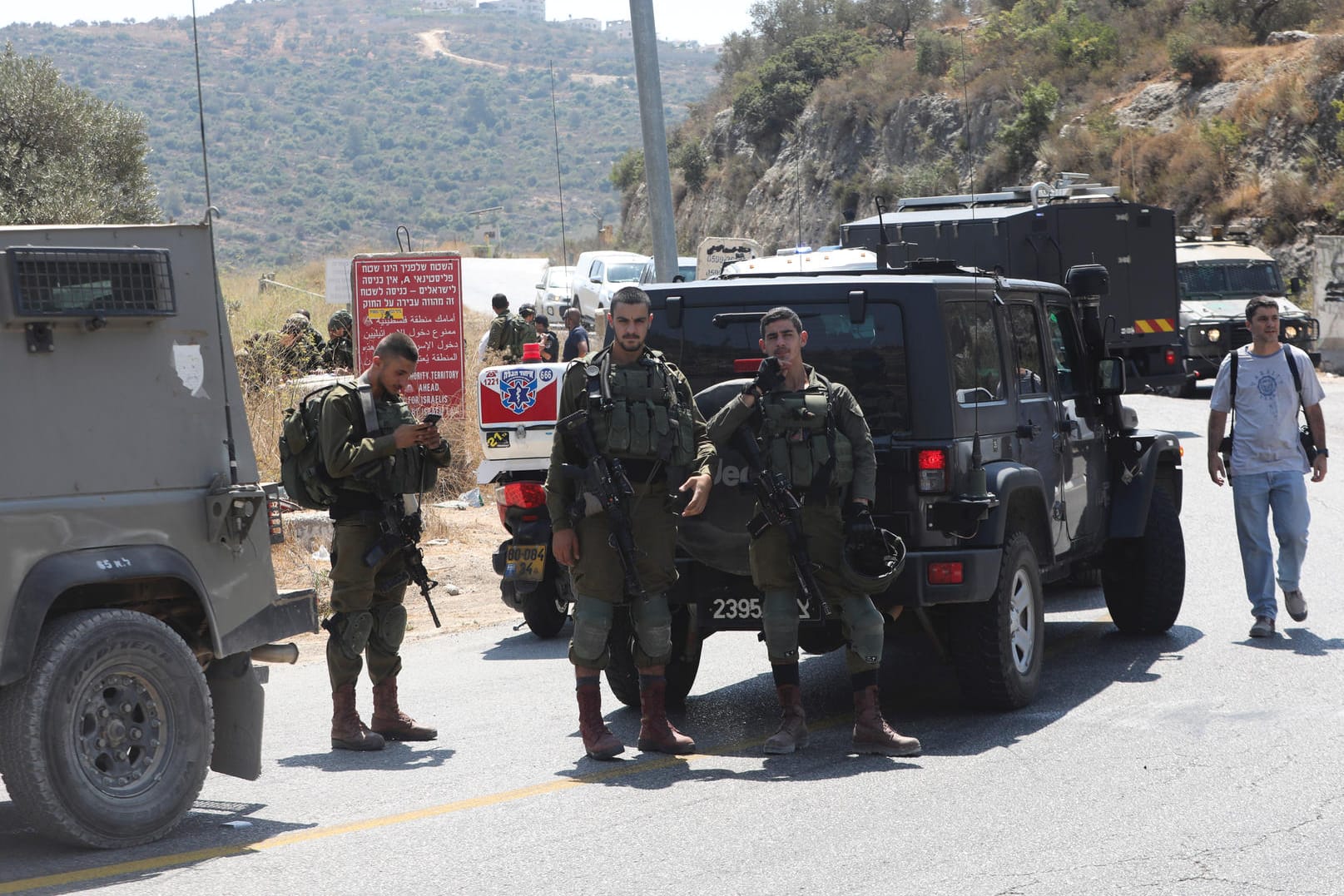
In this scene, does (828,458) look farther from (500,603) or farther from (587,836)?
(500,603)

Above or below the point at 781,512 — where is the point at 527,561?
below

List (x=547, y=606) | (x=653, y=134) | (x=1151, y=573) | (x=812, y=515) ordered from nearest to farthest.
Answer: (x=812, y=515) < (x=1151, y=573) < (x=547, y=606) < (x=653, y=134)

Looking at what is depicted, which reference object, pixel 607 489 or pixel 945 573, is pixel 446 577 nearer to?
pixel 607 489

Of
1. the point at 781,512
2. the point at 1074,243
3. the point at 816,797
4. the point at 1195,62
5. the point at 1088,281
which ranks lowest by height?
the point at 816,797

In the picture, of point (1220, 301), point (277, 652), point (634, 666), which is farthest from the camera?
point (1220, 301)

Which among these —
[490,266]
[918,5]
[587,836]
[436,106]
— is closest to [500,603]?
[587,836]

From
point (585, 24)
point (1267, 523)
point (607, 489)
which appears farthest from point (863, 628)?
point (585, 24)

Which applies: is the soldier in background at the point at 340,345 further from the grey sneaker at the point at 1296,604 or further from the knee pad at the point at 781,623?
the knee pad at the point at 781,623

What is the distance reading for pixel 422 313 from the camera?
16344mm

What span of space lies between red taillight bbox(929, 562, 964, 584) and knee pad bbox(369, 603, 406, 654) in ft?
7.85

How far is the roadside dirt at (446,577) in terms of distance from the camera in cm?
1095

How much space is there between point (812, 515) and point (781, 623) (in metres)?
0.48

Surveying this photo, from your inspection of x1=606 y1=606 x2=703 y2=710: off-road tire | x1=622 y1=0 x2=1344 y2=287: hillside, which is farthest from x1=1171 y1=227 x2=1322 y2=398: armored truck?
x1=606 y1=606 x2=703 y2=710: off-road tire

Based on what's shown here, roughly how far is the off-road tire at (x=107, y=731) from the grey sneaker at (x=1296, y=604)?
20.3 feet
